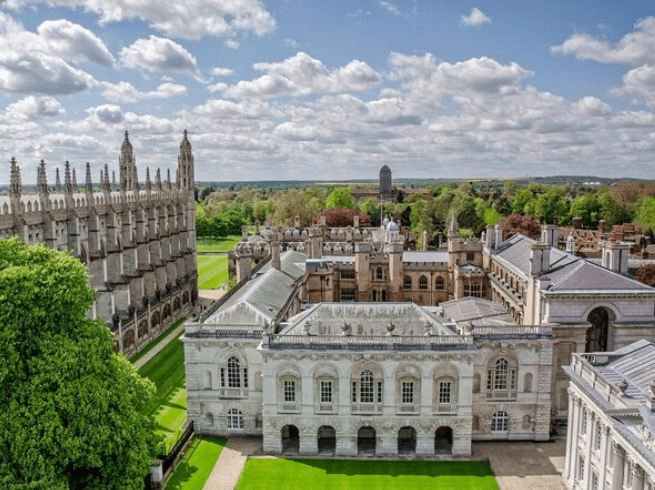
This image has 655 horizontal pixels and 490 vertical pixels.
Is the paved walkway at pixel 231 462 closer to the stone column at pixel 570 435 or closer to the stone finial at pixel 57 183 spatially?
the stone column at pixel 570 435

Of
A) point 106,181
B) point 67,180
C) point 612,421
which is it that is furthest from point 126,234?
point 612,421

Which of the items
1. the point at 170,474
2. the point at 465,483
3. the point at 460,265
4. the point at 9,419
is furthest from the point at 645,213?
the point at 9,419

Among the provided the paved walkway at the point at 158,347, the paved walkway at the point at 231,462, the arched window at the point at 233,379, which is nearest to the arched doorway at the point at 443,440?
the paved walkway at the point at 231,462

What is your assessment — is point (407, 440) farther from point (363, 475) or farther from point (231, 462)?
point (231, 462)

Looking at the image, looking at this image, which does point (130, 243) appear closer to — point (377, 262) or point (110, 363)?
point (377, 262)

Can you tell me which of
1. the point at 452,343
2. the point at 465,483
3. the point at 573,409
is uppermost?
the point at 452,343
